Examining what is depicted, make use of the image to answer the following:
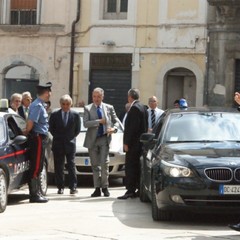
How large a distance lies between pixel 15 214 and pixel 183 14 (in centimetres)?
1595

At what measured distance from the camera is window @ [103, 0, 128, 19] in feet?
90.6

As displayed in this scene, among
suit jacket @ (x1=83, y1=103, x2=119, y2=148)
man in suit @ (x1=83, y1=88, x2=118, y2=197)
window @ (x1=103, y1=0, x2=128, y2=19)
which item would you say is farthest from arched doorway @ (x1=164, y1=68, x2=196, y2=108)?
man in suit @ (x1=83, y1=88, x2=118, y2=197)

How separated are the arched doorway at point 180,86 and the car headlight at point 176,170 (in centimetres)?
1625

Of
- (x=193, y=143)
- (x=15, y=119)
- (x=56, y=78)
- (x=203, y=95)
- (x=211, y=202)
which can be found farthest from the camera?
(x=56, y=78)

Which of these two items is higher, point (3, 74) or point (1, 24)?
point (1, 24)

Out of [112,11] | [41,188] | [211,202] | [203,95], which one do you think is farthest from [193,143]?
[112,11]

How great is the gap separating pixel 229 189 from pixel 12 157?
3.75 metres

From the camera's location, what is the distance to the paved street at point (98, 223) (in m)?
9.81

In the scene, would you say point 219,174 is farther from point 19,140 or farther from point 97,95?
point 97,95

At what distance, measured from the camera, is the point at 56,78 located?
91.9 feet

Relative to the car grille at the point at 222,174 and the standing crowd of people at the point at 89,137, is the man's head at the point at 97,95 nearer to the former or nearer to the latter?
the standing crowd of people at the point at 89,137

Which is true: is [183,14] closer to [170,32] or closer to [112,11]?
[170,32]

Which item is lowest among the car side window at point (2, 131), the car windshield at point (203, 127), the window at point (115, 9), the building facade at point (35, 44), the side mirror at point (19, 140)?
the side mirror at point (19, 140)

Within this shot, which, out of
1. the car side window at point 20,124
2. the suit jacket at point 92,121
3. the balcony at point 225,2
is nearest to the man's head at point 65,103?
the suit jacket at point 92,121
